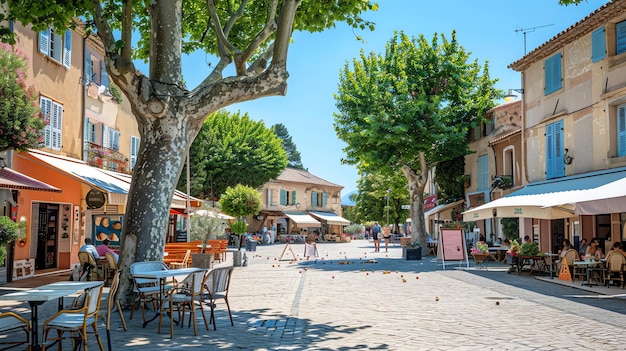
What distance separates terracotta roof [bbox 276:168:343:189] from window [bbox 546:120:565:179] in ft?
113

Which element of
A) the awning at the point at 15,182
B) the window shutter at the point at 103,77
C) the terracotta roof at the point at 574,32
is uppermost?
the terracotta roof at the point at 574,32

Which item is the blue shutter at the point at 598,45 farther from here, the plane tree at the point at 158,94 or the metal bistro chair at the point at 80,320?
the metal bistro chair at the point at 80,320

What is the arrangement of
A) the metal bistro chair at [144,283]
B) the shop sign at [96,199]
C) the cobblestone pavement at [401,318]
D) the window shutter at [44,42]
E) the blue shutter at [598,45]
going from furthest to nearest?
the blue shutter at [598,45], the window shutter at [44,42], the shop sign at [96,199], the metal bistro chair at [144,283], the cobblestone pavement at [401,318]

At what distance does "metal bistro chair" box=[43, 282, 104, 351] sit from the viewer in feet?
19.6

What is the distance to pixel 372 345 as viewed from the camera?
7.11m

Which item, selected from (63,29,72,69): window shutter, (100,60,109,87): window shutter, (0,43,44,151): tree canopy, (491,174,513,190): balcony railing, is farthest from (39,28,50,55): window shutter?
(491,174,513,190): balcony railing

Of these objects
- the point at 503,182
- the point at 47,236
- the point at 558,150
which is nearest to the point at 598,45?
the point at 558,150

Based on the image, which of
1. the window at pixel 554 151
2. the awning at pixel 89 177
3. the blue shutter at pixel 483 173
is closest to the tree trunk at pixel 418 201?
the blue shutter at pixel 483 173

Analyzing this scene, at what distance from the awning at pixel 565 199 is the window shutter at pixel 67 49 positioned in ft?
44.3

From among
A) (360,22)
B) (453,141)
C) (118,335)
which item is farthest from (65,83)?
(453,141)

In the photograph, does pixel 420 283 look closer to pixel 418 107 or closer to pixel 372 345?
pixel 372 345

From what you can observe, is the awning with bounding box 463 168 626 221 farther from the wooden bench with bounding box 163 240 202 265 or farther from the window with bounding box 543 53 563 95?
the wooden bench with bounding box 163 240 202 265

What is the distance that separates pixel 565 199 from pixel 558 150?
18.4 feet

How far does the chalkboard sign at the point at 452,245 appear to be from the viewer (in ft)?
64.0
